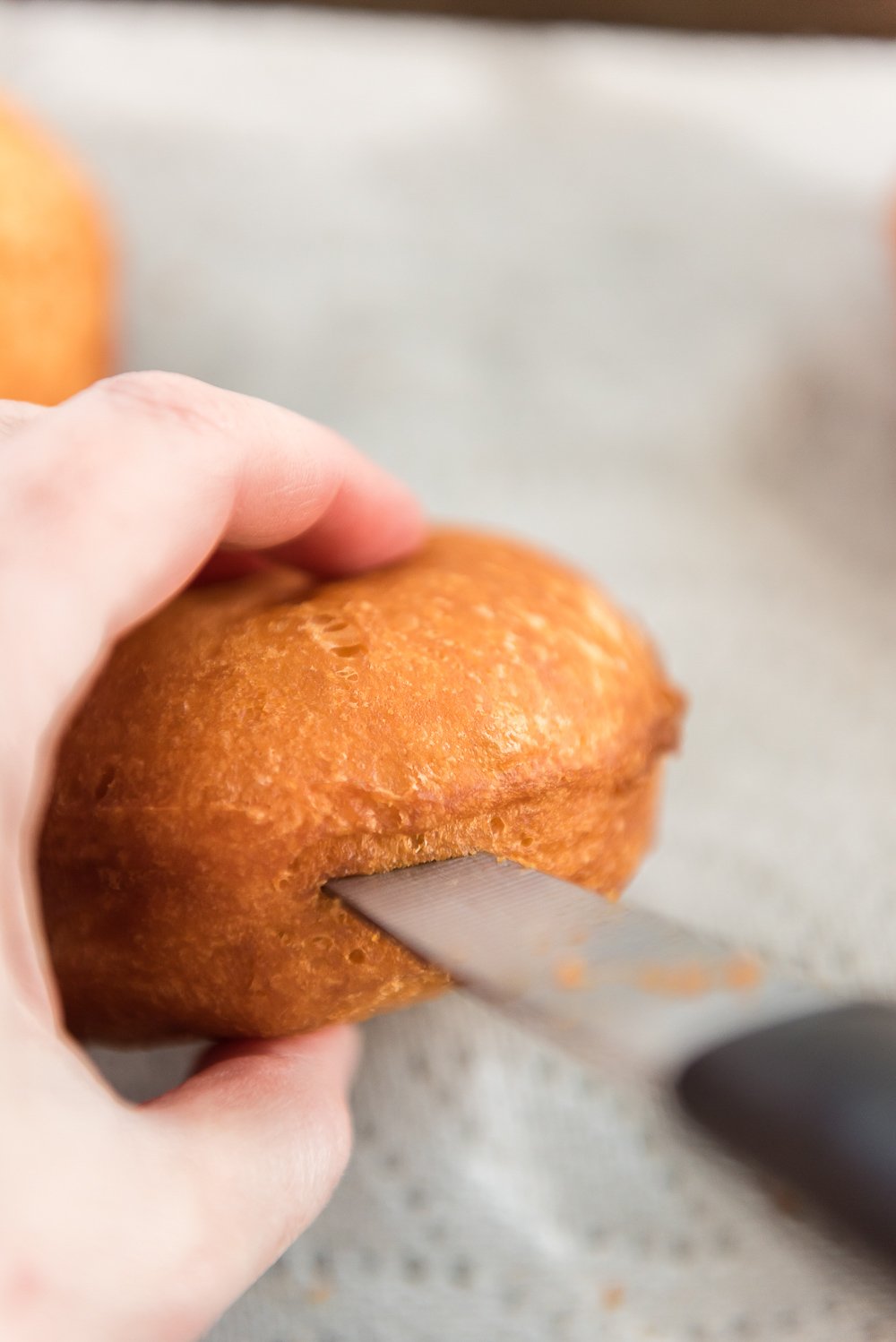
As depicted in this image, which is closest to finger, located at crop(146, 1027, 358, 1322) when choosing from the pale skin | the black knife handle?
the pale skin

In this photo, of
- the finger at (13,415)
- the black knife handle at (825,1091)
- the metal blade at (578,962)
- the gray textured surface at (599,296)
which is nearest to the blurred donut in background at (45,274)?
the gray textured surface at (599,296)

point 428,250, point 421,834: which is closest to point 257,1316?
point 421,834

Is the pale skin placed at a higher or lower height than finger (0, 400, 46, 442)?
lower

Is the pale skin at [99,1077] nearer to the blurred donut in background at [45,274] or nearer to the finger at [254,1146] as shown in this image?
the finger at [254,1146]

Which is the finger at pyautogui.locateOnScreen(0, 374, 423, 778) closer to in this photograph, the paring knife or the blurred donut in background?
the paring knife

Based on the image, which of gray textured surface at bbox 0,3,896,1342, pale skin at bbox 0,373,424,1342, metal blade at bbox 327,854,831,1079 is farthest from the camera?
gray textured surface at bbox 0,3,896,1342

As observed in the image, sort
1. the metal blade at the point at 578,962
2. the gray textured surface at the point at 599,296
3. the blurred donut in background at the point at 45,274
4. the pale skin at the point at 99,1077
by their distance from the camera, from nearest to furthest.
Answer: the pale skin at the point at 99,1077 → the metal blade at the point at 578,962 → the blurred donut in background at the point at 45,274 → the gray textured surface at the point at 599,296
